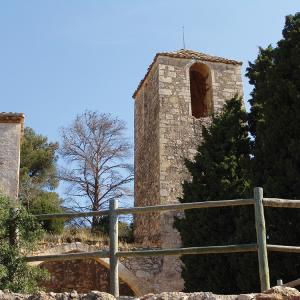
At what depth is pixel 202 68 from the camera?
19.6m

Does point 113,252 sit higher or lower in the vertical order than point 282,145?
lower

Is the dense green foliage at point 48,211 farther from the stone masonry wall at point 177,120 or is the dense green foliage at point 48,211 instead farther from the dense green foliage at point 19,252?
the dense green foliage at point 19,252

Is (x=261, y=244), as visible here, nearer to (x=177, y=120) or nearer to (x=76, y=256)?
(x=76, y=256)

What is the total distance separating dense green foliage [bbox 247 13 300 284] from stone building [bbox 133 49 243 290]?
6465 millimetres

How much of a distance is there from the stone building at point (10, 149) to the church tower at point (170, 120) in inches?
170

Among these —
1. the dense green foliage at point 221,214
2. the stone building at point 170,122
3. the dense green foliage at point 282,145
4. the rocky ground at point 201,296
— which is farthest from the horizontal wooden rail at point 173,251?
the stone building at point 170,122

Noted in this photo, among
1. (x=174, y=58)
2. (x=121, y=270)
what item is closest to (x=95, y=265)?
(x=121, y=270)

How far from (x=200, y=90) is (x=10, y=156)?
7789mm

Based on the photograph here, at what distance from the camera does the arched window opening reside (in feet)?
63.3

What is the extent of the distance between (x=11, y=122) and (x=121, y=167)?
10291 millimetres

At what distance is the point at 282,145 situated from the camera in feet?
31.2

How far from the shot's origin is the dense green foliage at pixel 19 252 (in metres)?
5.61

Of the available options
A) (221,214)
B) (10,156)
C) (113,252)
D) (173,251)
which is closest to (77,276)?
(10,156)

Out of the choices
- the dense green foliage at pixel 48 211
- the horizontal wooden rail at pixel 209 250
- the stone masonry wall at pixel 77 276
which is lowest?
the stone masonry wall at pixel 77 276
